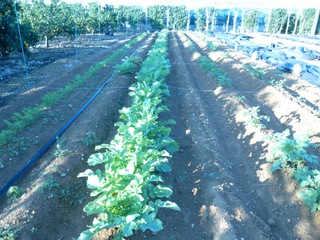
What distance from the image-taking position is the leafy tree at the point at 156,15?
137 feet

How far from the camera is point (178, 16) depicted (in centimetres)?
4253

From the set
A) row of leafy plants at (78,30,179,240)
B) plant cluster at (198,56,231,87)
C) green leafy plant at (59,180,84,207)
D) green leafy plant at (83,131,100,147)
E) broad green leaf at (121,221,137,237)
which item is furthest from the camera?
plant cluster at (198,56,231,87)

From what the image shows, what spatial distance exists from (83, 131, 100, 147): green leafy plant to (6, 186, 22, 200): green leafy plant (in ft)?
4.98

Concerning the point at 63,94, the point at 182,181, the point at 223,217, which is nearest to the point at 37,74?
the point at 63,94

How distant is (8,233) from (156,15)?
4314 centimetres

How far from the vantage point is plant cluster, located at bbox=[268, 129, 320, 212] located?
362 centimetres

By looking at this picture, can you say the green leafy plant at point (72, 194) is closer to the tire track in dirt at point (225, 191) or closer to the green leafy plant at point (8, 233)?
the green leafy plant at point (8, 233)

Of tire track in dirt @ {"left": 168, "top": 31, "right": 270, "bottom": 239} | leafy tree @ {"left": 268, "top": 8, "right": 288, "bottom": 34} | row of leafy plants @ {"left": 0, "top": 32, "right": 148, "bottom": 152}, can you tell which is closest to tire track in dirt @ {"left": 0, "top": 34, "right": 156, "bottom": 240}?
row of leafy plants @ {"left": 0, "top": 32, "right": 148, "bottom": 152}

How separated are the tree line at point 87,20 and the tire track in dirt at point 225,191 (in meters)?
6.74

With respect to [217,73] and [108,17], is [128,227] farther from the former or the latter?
[108,17]

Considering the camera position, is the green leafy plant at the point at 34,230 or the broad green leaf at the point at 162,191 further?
the green leafy plant at the point at 34,230

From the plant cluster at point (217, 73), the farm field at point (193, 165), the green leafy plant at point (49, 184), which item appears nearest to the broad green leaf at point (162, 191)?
the farm field at point (193, 165)

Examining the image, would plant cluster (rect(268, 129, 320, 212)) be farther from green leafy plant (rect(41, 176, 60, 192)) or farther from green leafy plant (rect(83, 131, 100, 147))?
green leafy plant (rect(41, 176, 60, 192))

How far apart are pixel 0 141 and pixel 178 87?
604 cm
